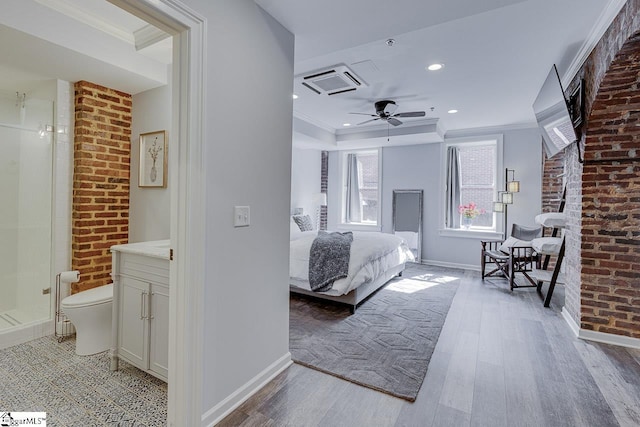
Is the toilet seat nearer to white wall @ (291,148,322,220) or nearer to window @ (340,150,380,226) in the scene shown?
white wall @ (291,148,322,220)

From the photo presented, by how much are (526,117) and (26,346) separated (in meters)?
6.78

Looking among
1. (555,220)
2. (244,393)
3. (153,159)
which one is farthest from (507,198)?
(153,159)

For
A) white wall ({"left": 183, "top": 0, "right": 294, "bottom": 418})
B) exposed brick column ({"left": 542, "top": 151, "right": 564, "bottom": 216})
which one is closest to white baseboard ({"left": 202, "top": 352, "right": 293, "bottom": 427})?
white wall ({"left": 183, "top": 0, "right": 294, "bottom": 418})

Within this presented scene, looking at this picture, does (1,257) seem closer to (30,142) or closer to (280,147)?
(30,142)

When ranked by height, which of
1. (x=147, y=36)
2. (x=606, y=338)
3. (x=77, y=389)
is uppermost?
(x=147, y=36)

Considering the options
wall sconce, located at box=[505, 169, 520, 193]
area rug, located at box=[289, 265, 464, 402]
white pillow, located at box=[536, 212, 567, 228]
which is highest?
wall sconce, located at box=[505, 169, 520, 193]

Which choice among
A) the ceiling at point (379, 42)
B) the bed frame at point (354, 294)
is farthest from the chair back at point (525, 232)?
the bed frame at point (354, 294)

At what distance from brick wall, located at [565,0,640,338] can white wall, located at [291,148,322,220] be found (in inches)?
176

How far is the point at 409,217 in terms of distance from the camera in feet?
20.6

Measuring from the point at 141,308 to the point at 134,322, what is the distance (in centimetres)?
15

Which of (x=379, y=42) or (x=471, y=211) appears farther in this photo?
(x=471, y=211)

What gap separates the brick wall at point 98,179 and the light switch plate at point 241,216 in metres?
1.99

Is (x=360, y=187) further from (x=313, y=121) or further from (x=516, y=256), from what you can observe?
(x=516, y=256)

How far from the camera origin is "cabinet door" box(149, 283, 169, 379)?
1961 mm
